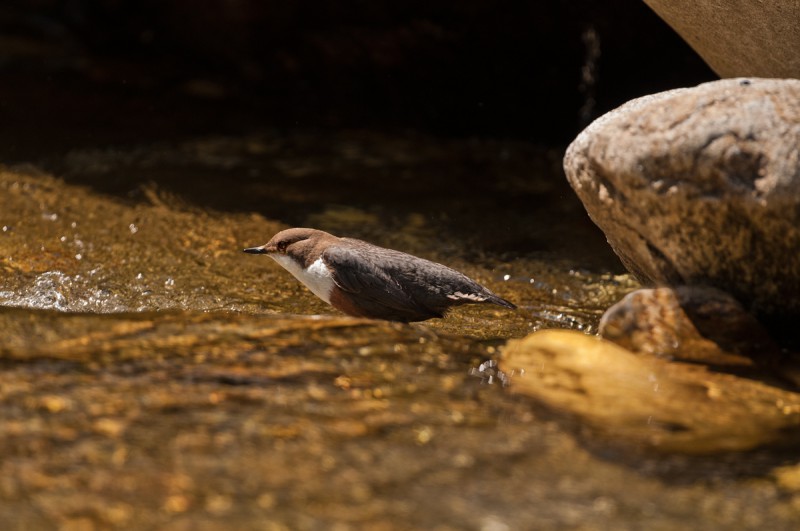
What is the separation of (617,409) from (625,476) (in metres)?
0.48

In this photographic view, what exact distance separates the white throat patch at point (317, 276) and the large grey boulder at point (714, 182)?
1.32 m

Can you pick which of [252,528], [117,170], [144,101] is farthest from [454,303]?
[144,101]

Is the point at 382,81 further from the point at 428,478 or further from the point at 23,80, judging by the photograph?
the point at 428,478

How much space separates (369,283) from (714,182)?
163 cm

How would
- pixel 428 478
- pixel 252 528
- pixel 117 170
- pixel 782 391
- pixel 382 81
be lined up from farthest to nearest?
pixel 382 81, pixel 117 170, pixel 782 391, pixel 428 478, pixel 252 528

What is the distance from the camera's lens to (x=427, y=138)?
8.93 meters

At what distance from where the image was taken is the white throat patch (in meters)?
4.70

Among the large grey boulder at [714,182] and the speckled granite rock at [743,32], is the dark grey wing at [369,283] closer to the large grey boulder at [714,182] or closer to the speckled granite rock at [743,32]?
the large grey boulder at [714,182]

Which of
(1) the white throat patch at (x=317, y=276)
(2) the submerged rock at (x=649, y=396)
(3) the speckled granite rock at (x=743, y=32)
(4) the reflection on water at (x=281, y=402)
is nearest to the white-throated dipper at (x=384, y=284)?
(1) the white throat patch at (x=317, y=276)

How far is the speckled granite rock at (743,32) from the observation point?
5.13m

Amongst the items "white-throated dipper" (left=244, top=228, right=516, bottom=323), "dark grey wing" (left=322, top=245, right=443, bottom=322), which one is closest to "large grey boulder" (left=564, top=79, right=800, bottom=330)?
"white-throated dipper" (left=244, top=228, right=516, bottom=323)

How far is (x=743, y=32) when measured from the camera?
529 centimetres

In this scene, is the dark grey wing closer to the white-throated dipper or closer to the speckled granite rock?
the white-throated dipper

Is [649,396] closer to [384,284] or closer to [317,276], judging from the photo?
[384,284]
